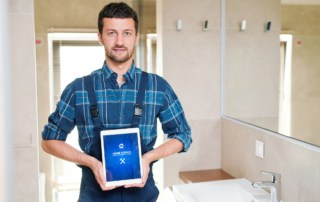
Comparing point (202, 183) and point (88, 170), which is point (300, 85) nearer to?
point (202, 183)

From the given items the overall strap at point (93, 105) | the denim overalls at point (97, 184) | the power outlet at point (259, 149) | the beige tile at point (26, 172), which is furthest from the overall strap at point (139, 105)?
the beige tile at point (26, 172)

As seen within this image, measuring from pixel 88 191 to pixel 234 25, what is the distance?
165cm

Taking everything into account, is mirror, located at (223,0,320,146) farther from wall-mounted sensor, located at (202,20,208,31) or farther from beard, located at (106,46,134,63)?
beard, located at (106,46,134,63)

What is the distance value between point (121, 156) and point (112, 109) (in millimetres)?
188

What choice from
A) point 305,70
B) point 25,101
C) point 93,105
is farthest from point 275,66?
point 25,101

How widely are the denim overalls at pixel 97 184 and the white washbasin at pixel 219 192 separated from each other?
708 millimetres

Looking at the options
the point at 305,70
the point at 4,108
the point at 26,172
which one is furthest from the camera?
the point at 26,172

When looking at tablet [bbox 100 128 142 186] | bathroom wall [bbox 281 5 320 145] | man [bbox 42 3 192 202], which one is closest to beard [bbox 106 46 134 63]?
man [bbox 42 3 192 202]

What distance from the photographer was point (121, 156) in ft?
3.51

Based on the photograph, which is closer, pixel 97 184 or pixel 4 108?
pixel 4 108

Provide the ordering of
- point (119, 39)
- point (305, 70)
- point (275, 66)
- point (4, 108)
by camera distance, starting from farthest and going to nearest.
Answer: point (275, 66), point (305, 70), point (119, 39), point (4, 108)

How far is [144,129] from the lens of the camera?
1.22m

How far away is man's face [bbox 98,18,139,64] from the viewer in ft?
3.80

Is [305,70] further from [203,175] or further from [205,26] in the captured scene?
[203,175]
